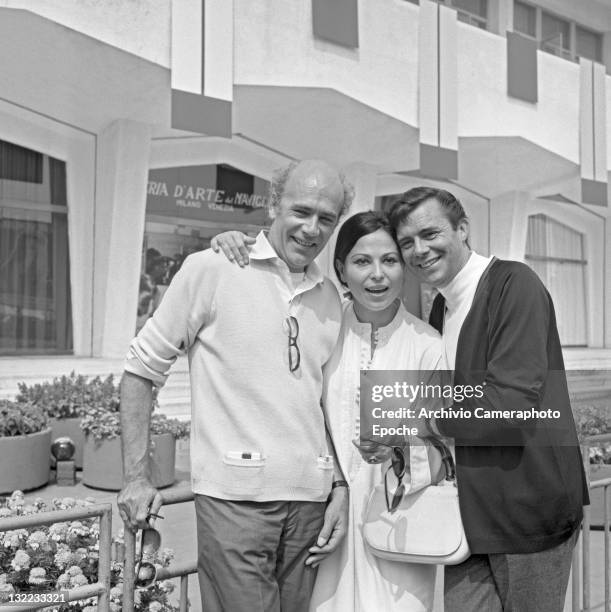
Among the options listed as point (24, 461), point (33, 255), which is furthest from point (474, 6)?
point (24, 461)

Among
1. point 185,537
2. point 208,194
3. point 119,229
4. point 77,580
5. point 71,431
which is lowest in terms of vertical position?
point 185,537

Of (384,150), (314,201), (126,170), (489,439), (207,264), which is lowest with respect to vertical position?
(489,439)

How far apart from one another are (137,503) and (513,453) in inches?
45.0

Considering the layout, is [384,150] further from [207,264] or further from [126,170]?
[207,264]

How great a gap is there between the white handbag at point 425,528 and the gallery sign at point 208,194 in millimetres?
9876

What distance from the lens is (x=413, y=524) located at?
7.03ft

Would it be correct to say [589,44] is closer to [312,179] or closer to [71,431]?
Result: [71,431]

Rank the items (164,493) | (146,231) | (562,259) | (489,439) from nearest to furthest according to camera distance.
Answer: (489,439), (164,493), (146,231), (562,259)

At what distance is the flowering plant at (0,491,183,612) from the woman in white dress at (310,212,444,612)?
81 centimetres

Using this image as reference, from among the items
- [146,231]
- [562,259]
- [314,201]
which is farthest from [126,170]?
[562,259]

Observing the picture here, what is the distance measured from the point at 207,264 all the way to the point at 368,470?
33.9 inches

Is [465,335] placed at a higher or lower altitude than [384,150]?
lower

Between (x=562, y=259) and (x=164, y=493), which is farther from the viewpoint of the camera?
(x=562, y=259)

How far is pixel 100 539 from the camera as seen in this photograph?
2143 mm
